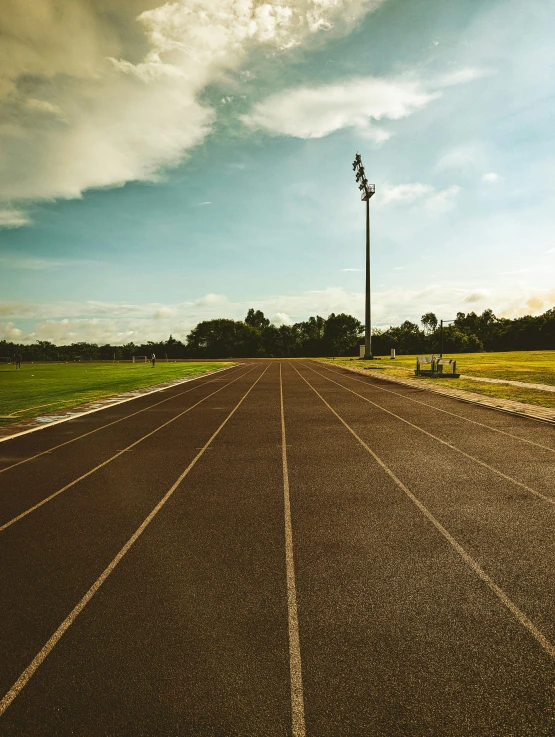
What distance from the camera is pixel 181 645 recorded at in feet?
9.53

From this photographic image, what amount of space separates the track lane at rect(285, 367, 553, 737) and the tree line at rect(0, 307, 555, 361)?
81.7 metres

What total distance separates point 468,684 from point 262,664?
4.06 feet

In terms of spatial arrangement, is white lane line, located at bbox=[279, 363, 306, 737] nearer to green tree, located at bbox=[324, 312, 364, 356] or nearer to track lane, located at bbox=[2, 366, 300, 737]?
track lane, located at bbox=[2, 366, 300, 737]

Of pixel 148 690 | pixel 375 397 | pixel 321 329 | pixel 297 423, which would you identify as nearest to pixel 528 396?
pixel 375 397

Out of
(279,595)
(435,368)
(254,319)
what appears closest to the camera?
(279,595)

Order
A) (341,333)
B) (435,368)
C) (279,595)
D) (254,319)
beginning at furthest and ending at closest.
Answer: (254,319), (341,333), (435,368), (279,595)

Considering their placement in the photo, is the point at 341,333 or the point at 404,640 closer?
the point at 404,640

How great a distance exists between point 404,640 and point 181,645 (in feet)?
4.94

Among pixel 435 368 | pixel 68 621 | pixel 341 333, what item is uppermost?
pixel 341 333

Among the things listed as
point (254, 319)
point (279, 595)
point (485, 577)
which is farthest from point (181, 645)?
point (254, 319)

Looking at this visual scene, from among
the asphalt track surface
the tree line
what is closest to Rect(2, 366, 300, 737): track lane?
the asphalt track surface

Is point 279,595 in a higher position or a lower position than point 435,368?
lower

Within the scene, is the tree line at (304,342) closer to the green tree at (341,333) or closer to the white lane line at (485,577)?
the green tree at (341,333)

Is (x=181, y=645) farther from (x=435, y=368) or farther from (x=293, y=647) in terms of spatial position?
(x=435, y=368)
